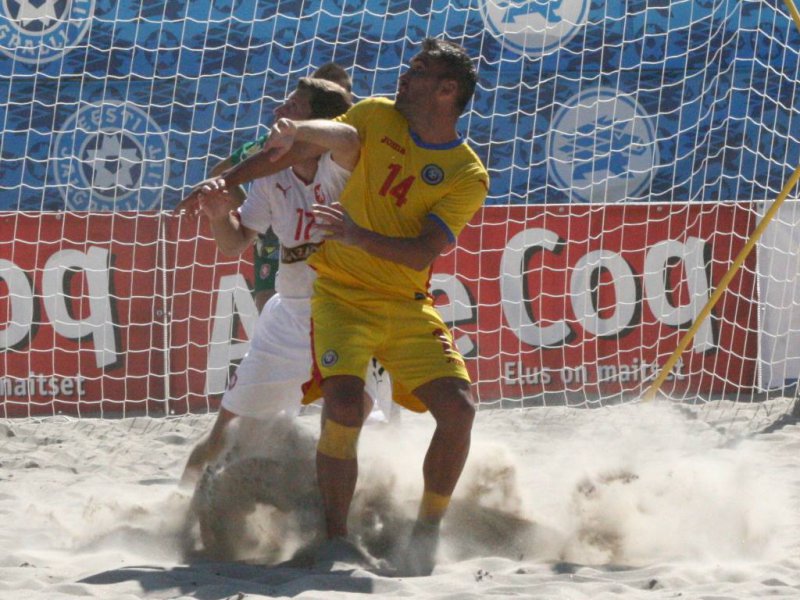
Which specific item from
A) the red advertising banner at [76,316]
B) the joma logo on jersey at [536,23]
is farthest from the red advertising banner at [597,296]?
the joma logo on jersey at [536,23]

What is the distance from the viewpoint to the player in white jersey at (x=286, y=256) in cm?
444

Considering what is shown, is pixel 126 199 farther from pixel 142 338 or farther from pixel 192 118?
pixel 142 338

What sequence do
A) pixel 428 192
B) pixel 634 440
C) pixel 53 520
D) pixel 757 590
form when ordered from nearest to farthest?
pixel 757 590 < pixel 428 192 < pixel 53 520 < pixel 634 440

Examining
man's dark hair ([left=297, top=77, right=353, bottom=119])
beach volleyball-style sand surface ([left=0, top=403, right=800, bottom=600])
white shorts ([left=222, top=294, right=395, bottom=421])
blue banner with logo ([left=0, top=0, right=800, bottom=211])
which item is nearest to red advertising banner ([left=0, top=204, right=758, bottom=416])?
blue banner with logo ([left=0, top=0, right=800, bottom=211])

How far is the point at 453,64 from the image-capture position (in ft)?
12.8

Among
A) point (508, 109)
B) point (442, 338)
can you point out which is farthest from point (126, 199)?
point (442, 338)

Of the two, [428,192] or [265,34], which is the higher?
[265,34]

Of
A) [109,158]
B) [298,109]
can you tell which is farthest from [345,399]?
[109,158]

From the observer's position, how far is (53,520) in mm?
4637

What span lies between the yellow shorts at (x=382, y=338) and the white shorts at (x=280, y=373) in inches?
17.1

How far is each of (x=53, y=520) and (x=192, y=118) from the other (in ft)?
21.4

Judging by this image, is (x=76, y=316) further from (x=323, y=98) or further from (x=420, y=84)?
(x=420, y=84)

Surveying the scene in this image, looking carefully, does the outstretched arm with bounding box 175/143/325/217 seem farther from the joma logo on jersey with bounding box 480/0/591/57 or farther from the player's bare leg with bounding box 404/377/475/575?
the joma logo on jersey with bounding box 480/0/591/57

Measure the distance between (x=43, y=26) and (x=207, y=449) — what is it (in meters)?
7.49
